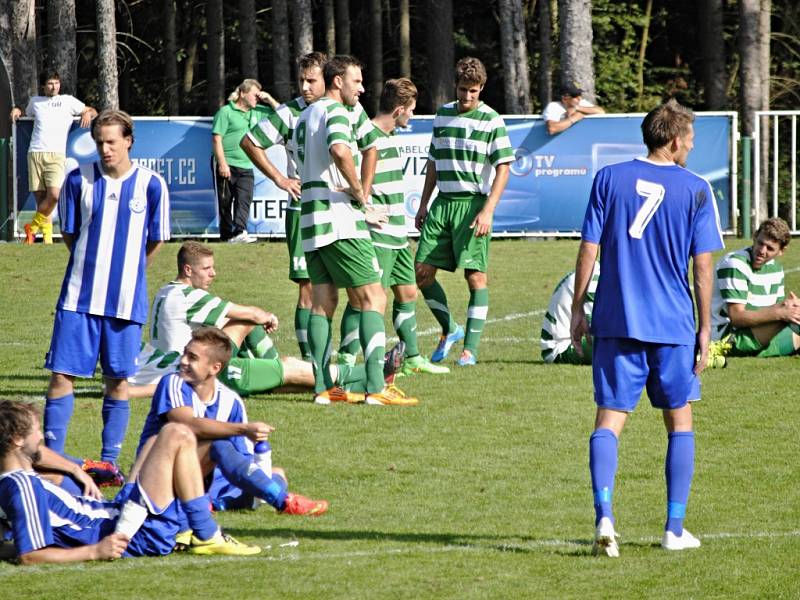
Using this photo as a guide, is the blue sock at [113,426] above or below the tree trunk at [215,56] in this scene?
below

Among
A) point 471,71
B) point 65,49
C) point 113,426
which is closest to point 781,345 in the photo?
point 471,71

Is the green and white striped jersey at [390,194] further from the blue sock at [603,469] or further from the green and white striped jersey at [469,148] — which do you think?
the blue sock at [603,469]

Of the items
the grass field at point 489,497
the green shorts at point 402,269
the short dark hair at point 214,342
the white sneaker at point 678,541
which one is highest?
the short dark hair at point 214,342

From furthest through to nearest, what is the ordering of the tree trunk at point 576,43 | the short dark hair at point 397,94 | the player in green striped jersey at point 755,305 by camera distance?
the tree trunk at point 576,43 → the player in green striped jersey at point 755,305 → the short dark hair at point 397,94

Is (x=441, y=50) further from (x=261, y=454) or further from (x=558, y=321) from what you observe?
(x=261, y=454)

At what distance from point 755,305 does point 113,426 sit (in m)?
6.09

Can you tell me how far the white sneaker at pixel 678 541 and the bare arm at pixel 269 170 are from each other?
16.8 ft

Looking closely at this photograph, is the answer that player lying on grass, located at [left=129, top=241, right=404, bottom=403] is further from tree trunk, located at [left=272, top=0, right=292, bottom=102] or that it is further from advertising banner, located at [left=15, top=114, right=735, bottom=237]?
tree trunk, located at [left=272, top=0, right=292, bottom=102]

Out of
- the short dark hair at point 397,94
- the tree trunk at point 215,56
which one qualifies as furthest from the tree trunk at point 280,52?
the short dark hair at point 397,94

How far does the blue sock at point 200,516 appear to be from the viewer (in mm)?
6492

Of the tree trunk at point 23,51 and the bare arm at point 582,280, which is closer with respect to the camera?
the bare arm at point 582,280

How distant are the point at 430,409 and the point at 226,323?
1.45 m

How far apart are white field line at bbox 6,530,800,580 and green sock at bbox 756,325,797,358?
231 inches

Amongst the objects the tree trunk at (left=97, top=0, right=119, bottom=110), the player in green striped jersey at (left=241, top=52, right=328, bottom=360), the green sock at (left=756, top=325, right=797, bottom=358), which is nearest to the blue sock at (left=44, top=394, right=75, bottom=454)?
the player in green striped jersey at (left=241, top=52, right=328, bottom=360)
